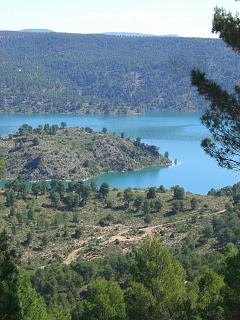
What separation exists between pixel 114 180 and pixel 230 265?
444 ft

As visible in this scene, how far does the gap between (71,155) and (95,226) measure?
73788 millimetres

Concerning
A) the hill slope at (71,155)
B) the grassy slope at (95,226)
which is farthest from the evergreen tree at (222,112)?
the hill slope at (71,155)

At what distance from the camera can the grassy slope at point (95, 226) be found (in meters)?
71.7

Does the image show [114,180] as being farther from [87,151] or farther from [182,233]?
[182,233]

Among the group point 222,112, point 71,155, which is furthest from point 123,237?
point 71,155

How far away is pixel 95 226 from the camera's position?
283ft

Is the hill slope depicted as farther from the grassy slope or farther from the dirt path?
the dirt path

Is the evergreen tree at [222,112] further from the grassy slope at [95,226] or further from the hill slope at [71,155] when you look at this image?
the hill slope at [71,155]

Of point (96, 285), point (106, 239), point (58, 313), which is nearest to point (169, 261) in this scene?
point (96, 285)

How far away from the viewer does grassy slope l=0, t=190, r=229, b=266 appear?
71.7 meters

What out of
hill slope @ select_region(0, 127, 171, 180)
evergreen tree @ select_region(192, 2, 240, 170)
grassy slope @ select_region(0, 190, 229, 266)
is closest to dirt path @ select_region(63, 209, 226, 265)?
grassy slope @ select_region(0, 190, 229, 266)

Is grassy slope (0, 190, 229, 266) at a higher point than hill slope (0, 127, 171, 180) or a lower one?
higher

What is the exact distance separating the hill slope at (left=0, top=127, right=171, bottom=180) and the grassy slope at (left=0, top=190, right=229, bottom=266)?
46.2m

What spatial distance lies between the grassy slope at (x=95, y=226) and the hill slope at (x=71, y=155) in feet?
152
